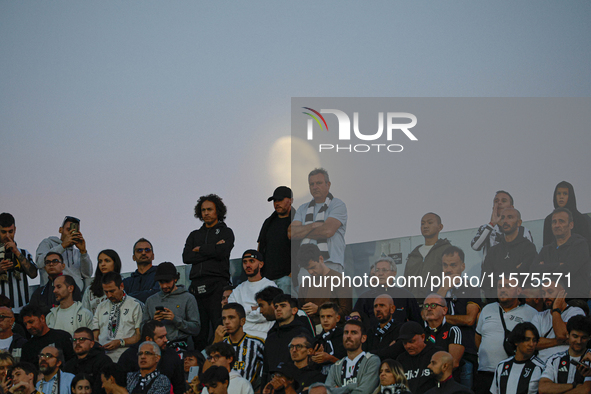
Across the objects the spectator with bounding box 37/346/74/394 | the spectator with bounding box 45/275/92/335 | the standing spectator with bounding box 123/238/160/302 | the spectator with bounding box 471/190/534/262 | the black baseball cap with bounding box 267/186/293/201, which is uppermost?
the black baseball cap with bounding box 267/186/293/201

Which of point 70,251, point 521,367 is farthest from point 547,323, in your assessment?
point 70,251

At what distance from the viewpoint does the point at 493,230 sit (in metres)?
8.56

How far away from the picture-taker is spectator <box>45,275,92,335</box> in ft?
29.8

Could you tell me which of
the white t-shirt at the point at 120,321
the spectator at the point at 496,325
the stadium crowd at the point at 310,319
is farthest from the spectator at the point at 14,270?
the spectator at the point at 496,325

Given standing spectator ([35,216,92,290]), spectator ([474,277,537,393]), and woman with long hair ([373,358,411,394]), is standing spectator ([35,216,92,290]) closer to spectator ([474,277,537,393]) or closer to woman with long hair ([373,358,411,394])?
woman with long hair ([373,358,411,394])

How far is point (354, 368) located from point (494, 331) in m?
1.56

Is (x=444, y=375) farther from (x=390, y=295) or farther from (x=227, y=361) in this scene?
(x=227, y=361)

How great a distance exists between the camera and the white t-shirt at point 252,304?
8414 mm

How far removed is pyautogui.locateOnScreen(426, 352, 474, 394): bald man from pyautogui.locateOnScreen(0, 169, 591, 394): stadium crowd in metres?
0.01

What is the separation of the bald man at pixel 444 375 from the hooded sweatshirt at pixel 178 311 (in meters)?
3.04

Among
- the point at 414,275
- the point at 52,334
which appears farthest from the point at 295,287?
the point at 52,334

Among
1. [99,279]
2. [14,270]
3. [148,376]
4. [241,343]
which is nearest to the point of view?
[148,376]

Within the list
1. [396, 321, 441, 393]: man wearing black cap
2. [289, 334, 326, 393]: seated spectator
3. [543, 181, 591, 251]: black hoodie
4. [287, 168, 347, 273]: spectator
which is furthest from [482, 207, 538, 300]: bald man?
[289, 334, 326, 393]: seated spectator

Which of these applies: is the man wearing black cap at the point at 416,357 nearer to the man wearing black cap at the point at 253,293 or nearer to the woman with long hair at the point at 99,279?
the man wearing black cap at the point at 253,293
